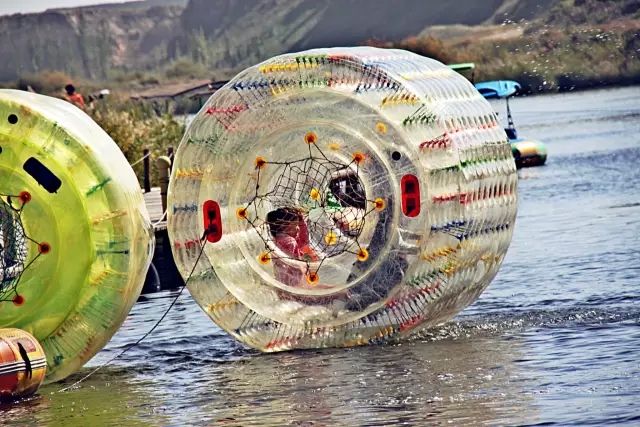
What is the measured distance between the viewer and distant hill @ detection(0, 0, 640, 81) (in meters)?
89.5

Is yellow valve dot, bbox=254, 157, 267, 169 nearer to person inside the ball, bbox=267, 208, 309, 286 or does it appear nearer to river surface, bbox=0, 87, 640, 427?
person inside the ball, bbox=267, 208, 309, 286

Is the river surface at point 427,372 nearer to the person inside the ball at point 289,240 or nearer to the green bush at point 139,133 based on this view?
the person inside the ball at point 289,240

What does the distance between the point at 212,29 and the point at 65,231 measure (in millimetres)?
88174

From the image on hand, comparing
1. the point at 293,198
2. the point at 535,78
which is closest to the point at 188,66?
the point at 535,78

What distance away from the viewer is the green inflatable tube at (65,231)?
14.9 m

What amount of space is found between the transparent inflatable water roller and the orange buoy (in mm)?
1817

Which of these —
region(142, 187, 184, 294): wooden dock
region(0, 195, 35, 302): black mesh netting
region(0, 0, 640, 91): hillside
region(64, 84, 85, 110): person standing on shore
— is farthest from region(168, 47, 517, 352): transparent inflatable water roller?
region(0, 0, 640, 91): hillside

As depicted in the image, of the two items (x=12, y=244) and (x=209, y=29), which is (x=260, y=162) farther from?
(x=209, y=29)

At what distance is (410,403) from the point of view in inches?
517

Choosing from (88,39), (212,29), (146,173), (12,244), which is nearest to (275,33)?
(212,29)

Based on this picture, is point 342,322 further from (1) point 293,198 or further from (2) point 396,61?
(2) point 396,61

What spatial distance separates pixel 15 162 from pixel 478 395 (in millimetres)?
4851

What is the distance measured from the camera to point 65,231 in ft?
49.2

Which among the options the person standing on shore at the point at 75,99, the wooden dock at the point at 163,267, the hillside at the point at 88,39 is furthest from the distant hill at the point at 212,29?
the wooden dock at the point at 163,267
